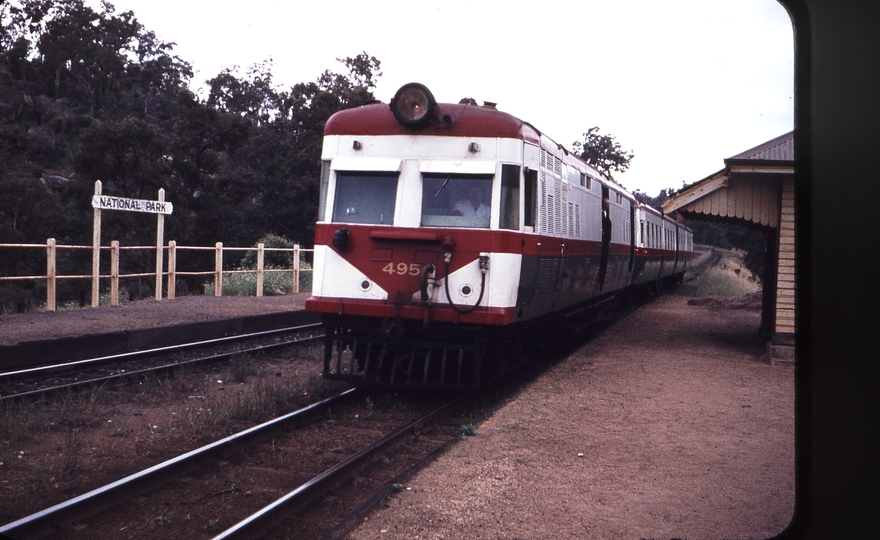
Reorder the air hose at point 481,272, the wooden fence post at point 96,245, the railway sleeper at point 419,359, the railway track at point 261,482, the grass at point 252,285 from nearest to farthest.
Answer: the railway track at point 261,482 < the air hose at point 481,272 < the railway sleeper at point 419,359 < the wooden fence post at point 96,245 < the grass at point 252,285

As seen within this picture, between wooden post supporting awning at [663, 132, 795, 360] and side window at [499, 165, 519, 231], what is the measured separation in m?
4.66

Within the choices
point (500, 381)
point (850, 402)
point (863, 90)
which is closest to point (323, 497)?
point (850, 402)

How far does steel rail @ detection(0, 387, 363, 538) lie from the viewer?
466 centimetres

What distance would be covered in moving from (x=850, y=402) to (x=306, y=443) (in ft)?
15.7

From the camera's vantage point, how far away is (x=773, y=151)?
1154 cm

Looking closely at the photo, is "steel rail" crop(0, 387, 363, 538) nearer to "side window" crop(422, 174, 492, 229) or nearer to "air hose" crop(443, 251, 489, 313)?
"air hose" crop(443, 251, 489, 313)

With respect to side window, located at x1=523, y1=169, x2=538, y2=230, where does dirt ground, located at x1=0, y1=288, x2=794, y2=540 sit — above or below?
below

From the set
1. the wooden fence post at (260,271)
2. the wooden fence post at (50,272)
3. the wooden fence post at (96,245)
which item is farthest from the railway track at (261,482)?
the wooden fence post at (260,271)

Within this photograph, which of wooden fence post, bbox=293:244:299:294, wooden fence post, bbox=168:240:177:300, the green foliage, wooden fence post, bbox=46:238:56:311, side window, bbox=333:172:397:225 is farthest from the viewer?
the green foliage

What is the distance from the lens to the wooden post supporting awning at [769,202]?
448 inches

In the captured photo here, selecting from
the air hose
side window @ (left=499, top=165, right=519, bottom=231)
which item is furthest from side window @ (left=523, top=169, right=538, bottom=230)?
the air hose

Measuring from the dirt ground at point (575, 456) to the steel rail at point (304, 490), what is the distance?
66cm

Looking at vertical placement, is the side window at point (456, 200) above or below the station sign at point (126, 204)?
below

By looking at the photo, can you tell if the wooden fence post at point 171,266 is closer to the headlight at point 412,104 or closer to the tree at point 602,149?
the headlight at point 412,104
